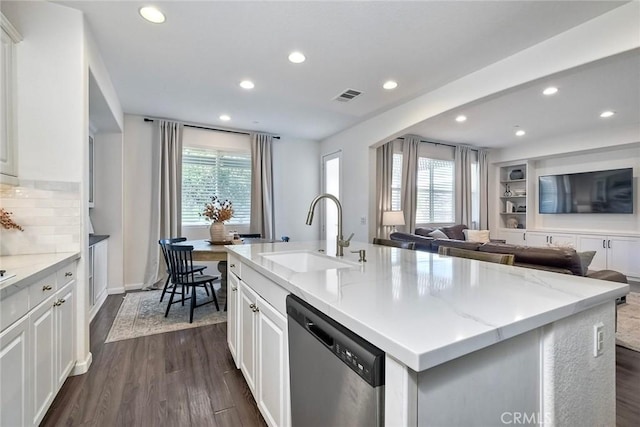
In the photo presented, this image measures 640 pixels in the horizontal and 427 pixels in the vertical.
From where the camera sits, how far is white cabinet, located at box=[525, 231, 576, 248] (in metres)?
5.75

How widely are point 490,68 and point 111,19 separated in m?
3.35

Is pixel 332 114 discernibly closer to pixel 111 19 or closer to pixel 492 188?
pixel 111 19

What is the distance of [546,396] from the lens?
0.93 meters

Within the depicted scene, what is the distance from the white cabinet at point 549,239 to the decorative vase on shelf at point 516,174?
1.36 meters

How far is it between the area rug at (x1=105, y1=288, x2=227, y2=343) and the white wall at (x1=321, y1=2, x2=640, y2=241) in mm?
2569

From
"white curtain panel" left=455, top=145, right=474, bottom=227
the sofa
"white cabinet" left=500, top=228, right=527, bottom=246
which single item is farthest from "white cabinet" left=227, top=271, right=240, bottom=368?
"white cabinet" left=500, top=228, right=527, bottom=246

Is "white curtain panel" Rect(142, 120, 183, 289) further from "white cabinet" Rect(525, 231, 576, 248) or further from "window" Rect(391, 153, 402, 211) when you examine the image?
"white cabinet" Rect(525, 231, 576, 248)

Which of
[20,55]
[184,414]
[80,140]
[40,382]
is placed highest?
[20,55]

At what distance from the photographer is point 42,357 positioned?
65.0 inches

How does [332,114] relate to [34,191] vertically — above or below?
above

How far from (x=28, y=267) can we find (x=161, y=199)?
3.08m

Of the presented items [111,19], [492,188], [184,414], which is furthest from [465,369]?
[492,188]

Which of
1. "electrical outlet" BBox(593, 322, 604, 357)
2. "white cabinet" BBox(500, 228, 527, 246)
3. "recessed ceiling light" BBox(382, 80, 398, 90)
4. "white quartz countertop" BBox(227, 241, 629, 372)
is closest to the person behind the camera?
"white quartz countertop" BBox(227, 241, 629, 372)

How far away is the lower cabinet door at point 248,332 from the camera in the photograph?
5.69 ft
